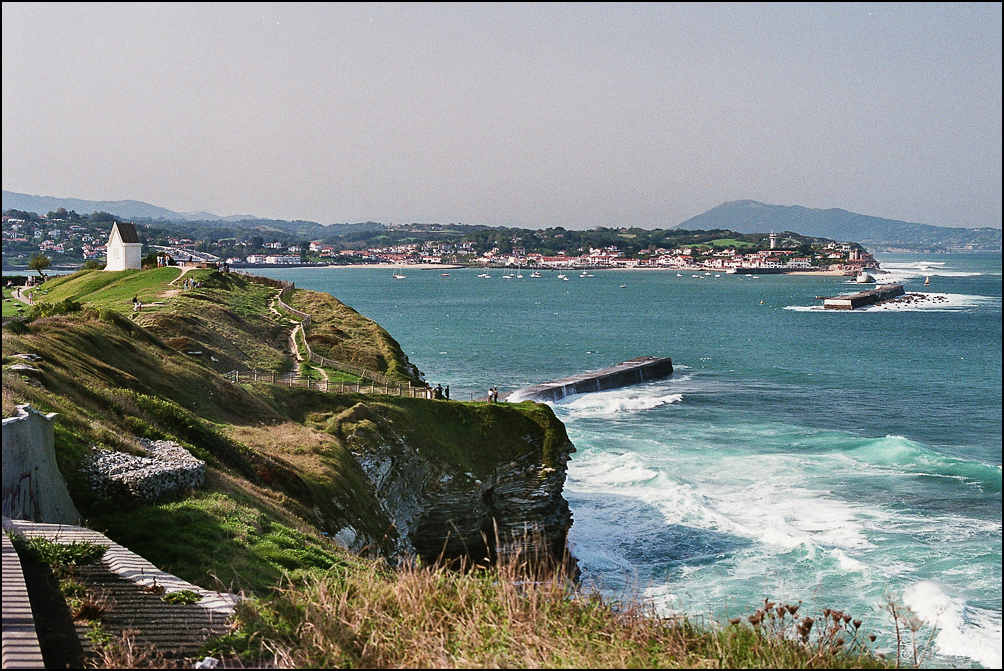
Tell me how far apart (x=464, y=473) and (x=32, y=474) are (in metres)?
16.0

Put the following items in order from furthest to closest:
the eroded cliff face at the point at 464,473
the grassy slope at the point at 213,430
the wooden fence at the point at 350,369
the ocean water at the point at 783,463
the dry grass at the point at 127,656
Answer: the wooden fence at the point at 350,369, the eroded cliff face at the point at 464,473, the ocean water at the point at 783,463, the grassy slope at the point at 213,430, the dry grass at the point at 127,656

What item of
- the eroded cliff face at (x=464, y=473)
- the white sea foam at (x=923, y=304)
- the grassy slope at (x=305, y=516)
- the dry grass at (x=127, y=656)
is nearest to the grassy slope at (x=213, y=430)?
the grassy slope at (x=305, y=516)

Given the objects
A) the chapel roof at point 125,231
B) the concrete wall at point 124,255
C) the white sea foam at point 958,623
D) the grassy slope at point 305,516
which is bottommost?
the white sea foam at point 958,623

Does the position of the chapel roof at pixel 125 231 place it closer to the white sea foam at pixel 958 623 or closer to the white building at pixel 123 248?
the white building at pixel 123 248

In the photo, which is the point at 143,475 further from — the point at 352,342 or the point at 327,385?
the point at 352,342

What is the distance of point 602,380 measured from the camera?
5141cm

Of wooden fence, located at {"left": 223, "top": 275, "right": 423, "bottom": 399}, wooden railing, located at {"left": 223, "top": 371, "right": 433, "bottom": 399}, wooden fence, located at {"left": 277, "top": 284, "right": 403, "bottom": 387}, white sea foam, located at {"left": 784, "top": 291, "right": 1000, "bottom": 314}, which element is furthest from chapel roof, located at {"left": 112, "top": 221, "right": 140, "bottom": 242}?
white sea foam, located at {"left": 784, "top": 291, "right": 1000, "bottom": 314}

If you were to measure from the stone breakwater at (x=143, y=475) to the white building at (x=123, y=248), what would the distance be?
48.3 m

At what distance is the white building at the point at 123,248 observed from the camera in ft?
186

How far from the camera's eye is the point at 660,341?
7769cm

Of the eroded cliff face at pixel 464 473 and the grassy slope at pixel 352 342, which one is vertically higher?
the grassy slope at pixel 352 342

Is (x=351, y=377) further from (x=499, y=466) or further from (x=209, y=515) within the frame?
(x=209, y=515)

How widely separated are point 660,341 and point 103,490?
6934 centimetres

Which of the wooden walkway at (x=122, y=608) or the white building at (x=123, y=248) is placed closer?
the wooden walkway at (x=122, y=608)
